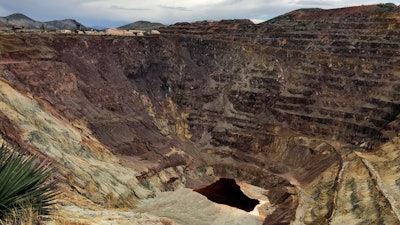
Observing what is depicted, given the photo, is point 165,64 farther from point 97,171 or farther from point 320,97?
point 97,171

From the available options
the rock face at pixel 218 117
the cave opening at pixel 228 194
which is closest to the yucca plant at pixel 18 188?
the rock face at pixel 218 117

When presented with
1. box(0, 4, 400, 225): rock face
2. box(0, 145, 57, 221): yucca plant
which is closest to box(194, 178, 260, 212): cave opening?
box(0, 4, 400, 225): rock face

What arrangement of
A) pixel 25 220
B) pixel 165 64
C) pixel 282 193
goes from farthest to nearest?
1. pixel 165 64
2. pixel 282 193
3. pixel 25 220

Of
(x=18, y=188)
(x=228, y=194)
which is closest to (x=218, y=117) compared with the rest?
(x=228, y=194)

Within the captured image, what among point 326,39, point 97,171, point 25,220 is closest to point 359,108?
point 326,39

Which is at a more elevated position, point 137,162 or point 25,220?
point 25,220

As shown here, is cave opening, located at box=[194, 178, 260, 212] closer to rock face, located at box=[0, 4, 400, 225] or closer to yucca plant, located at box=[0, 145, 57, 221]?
rock face, located at box=[0, 4, 400, 225]
